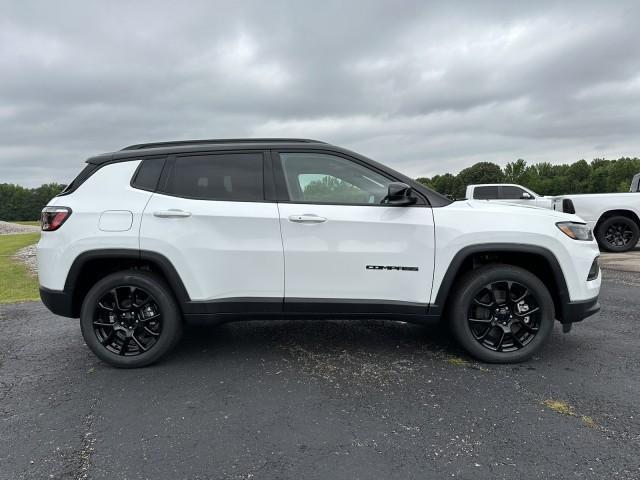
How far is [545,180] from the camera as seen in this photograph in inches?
3639

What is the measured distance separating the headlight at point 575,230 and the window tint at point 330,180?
141cm

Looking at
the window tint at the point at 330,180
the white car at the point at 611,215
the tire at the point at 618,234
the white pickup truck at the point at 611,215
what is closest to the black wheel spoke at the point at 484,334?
the window tint at the point at 330,180

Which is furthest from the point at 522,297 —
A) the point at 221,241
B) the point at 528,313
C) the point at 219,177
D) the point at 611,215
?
the point at 611,215

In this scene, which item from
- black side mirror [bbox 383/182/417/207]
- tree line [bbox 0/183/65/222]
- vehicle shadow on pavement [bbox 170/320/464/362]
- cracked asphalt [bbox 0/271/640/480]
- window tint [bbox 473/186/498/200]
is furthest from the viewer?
tree line [bbox 0/183/65/222]

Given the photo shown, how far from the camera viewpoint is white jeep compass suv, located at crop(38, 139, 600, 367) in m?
3.43

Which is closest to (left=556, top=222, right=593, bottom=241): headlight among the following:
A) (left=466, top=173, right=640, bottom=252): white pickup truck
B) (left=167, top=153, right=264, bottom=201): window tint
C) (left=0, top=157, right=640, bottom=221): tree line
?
(left=167, top=153, right=264, bottom=201): window tint

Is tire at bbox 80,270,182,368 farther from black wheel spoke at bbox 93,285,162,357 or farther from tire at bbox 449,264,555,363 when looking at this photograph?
tire at bbox 449,264,555,363

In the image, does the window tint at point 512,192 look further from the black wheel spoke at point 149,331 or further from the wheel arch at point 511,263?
the black wheel spoke at point 149,331

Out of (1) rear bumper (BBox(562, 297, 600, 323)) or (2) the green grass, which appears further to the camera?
(2) the green grass

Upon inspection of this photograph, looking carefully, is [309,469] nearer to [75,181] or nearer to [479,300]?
[479,300]

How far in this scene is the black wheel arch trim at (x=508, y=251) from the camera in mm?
3412

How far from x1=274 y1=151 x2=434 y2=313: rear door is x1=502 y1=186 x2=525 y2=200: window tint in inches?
564

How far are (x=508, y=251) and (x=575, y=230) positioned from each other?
59cm

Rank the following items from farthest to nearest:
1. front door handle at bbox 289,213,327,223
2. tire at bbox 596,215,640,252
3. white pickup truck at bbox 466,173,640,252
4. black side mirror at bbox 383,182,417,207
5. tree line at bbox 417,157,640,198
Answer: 1. tree line at bbox 417,157,640,198
2. tire at bbox 596,215,640,252
3. white pickup truck at bbox 466,173,640,252
4. front door handle at bbox 289,213,327,223
5. black side mirror at bbox 383,182,417,207
